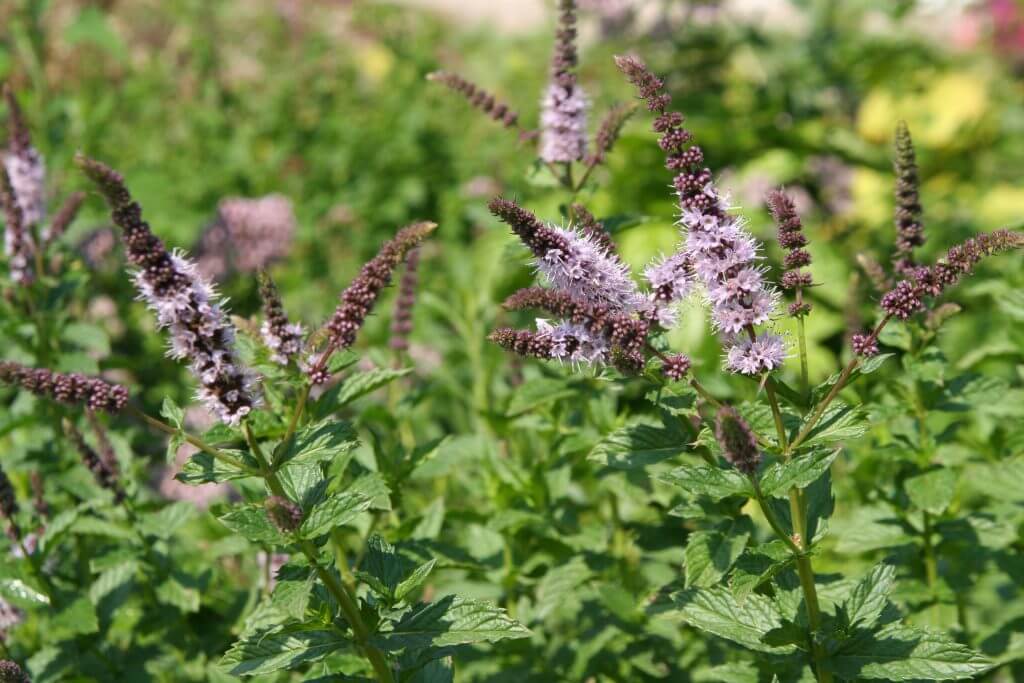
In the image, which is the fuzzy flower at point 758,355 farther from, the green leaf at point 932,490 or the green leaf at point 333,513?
the green leaf at point 932,490

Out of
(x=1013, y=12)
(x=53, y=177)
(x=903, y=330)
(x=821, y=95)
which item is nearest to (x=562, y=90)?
(x=903, y=330)

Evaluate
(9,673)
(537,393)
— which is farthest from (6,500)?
(537,393)

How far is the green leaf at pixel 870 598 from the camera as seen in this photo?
227cm

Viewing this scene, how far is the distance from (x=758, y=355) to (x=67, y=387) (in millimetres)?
1319

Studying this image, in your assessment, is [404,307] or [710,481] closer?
[710,481]

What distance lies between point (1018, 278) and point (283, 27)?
6.46 meters

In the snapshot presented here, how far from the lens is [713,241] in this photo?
76.6 inches

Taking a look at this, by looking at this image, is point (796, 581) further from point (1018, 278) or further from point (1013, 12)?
point (1013, 12)

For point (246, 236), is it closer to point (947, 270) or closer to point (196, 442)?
point (196, 442)

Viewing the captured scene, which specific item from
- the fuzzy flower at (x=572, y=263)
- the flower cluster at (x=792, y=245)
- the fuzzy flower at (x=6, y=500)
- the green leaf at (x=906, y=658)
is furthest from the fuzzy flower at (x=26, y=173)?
the green leaf at (x=906, y=658)

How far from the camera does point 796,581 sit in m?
2.42

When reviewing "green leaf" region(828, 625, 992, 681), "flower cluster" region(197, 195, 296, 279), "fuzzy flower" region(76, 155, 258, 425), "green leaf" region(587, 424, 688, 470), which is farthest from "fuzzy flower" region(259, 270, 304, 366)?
"flower cluster" region(197, 195, 296, 279)

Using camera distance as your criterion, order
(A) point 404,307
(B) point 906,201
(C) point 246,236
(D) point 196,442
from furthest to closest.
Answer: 1. (C) point 246,236
2. (A) point 404,307
3. (B) point 906,201
4. (D) point 196,442

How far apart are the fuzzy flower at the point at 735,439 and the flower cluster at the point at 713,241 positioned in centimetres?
21
